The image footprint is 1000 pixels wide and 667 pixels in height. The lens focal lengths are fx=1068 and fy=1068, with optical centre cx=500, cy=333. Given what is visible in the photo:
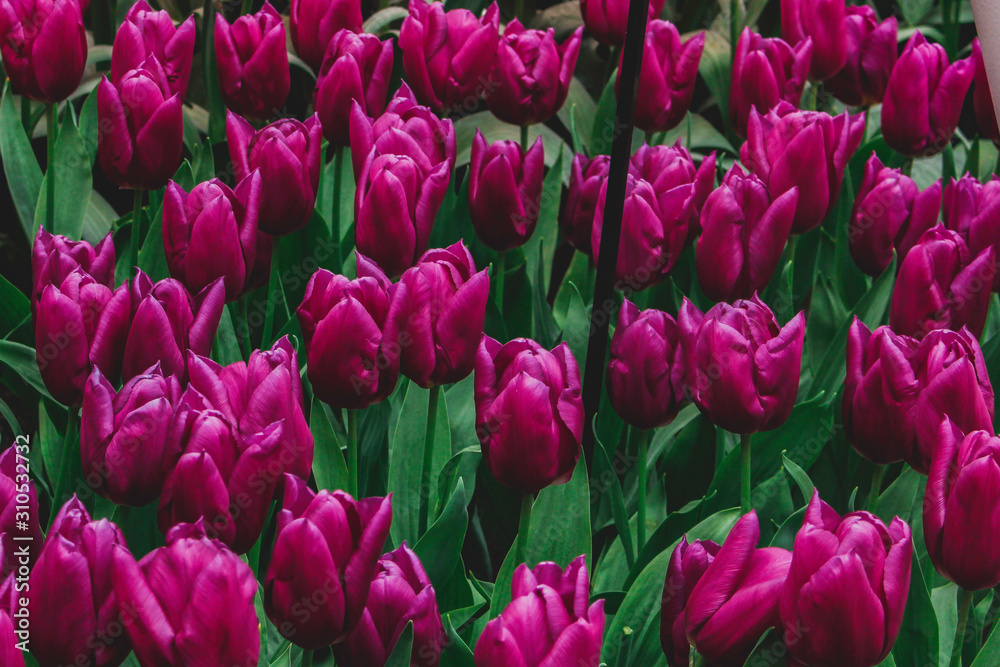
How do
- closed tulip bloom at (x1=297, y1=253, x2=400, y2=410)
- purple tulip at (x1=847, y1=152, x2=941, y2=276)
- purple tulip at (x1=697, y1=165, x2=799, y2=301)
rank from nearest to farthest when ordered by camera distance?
closed tulip bloom at (x1=297, y1=253, x2=400, y2=410)
purple tulip at (x1=697, y1=165, x2=799, y2=301)
purple tulip at (x1=847, y1=152, x2=941, y2=276)

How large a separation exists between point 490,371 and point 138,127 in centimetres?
48

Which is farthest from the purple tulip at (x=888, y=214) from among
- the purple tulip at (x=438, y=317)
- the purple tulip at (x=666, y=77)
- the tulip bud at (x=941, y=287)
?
the purple tulip at (x=438, y=317)

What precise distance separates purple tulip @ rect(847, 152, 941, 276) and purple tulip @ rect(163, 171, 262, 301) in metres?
0.61

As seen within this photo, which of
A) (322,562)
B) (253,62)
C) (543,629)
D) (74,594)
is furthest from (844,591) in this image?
(253,62)

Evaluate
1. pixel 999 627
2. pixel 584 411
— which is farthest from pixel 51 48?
pixel 999 627

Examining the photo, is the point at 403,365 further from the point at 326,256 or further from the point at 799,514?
the point at 326,256

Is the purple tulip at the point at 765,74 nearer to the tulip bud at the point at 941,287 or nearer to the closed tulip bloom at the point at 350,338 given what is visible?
the tulip bud at the point at 941,287

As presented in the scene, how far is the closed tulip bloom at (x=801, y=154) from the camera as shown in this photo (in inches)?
40.9

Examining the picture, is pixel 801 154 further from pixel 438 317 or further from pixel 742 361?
pixel 438 317

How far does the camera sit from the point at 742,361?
0.80 m

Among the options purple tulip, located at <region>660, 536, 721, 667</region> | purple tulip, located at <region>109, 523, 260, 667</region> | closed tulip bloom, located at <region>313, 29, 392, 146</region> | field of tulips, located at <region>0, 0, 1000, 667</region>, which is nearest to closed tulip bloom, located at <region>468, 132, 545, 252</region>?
field of tulips, located at <region>0, 0, 1000, 667</region>

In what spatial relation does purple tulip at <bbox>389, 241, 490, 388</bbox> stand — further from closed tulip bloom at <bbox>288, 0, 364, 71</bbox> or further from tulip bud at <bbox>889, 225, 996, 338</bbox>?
closed tulip bloom at <bbox>288, 0, 364, 71</bbox>

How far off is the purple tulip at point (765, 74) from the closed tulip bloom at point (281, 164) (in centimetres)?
55

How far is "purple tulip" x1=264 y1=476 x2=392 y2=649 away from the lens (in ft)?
1.86
